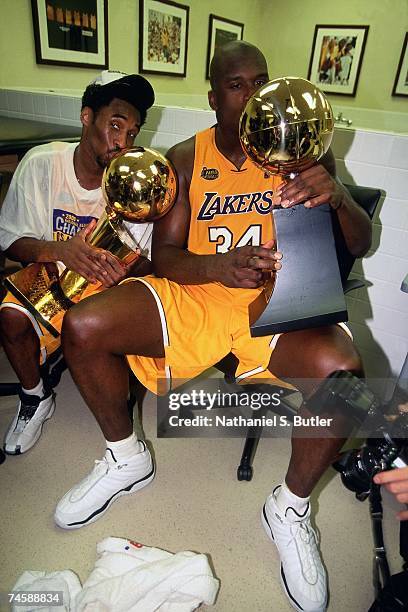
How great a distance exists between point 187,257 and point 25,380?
0.74 meters

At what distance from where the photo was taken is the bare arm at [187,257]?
37.6 inches

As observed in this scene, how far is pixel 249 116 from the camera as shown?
2.52ft

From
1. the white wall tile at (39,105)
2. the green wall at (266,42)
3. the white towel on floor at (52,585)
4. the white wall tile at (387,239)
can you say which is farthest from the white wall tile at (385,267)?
the green wall at (266,42)

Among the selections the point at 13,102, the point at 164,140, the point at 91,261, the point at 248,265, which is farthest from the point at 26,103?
the point at 248,265

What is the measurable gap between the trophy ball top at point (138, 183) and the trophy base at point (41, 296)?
39cm

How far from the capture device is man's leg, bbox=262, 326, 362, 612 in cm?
93

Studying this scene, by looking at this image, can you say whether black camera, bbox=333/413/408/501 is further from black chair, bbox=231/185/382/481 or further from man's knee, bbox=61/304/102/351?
man's knee, bbox=61/304/102/351

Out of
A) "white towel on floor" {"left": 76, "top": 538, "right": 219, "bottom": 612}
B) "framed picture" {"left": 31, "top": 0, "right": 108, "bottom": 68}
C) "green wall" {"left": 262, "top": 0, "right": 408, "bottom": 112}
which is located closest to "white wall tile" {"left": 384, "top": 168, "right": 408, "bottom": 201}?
"white towel on floor" {"left": 76, "top": 538, "right": 219, "bottom": 612}

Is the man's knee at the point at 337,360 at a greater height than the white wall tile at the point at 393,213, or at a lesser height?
lesser

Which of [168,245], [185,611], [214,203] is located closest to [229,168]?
[214,203]

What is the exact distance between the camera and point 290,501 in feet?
3.38

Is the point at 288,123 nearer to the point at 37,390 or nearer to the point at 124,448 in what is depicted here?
the point at 124,448

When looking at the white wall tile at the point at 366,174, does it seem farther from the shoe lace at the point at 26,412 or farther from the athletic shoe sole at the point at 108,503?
the shoe lace at the point at 26,412

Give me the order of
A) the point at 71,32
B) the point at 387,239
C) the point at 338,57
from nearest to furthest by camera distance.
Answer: the point at 387,239 → the point at 71,32 → the point at 338,57
